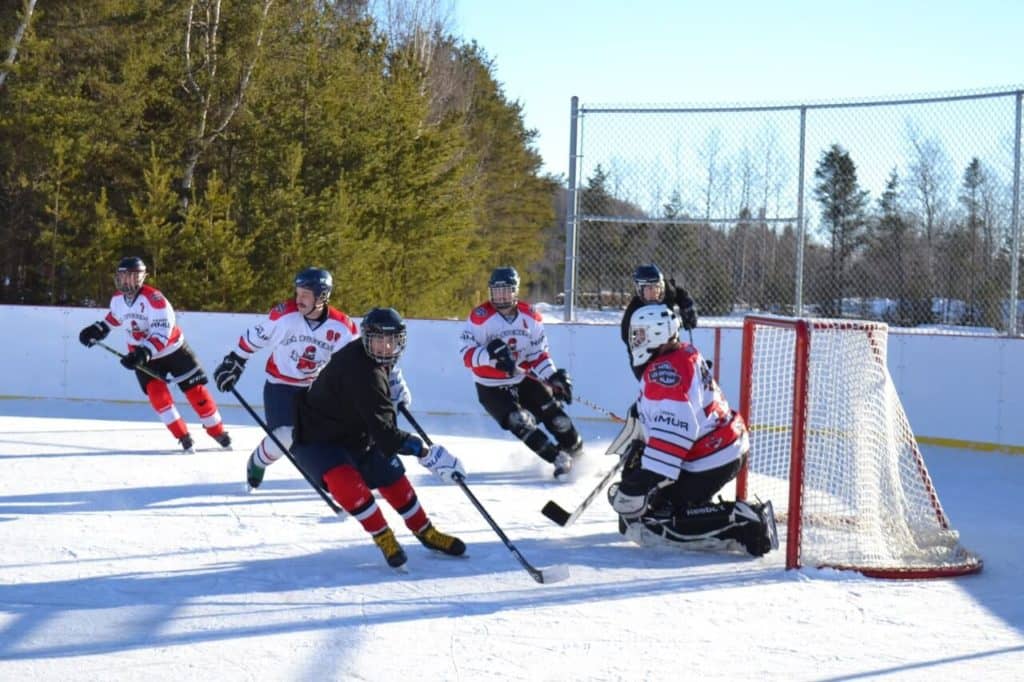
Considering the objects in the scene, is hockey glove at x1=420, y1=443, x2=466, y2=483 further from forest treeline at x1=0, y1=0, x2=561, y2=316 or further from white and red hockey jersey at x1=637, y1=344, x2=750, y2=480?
forest treeline at x1=0, y1=0, x2=561, y2=316

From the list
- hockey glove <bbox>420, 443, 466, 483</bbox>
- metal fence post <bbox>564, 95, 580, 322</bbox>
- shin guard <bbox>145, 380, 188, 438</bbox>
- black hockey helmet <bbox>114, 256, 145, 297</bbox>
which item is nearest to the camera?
hockey glove <bbox>420, 443, 466, 483</bbox>

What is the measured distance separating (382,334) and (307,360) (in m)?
1.79

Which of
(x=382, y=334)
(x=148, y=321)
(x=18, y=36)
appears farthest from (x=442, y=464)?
(x=18, y=36)

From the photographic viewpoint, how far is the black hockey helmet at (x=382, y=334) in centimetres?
409

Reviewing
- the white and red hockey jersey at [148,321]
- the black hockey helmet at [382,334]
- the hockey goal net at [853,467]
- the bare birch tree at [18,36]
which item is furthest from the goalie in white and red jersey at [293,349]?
the bare birch tree at [18,36]

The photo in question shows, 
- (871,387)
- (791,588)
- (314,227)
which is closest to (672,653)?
(791,588)

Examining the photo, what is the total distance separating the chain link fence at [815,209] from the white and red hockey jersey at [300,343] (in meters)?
3.67

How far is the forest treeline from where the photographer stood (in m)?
14.6

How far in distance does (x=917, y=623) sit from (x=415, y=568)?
1.83 m

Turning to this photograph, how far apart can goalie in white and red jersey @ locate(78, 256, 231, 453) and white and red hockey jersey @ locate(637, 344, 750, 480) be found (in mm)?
3441

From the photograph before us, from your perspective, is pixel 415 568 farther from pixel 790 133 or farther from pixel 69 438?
pixel 790 133

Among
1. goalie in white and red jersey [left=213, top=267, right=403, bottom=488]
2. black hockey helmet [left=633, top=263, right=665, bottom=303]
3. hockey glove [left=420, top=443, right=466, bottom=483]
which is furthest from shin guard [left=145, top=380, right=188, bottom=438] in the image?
hockey glove [left=420, top=443, right=466, bottom=483]

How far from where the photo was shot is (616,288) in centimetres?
929

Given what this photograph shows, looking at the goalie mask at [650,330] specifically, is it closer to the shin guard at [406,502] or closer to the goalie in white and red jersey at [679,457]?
the goalie in white and red jersey at [679,457]
